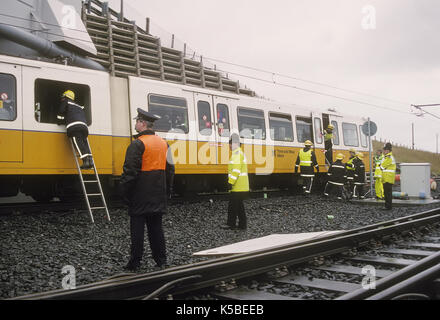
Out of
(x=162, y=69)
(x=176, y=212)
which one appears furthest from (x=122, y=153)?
(x=162, y=69)

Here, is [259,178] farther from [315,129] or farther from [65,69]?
[65,69]

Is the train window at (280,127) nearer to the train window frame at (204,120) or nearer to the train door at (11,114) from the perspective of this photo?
the train window frame at (204,120)

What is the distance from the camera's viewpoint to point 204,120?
11.9 m

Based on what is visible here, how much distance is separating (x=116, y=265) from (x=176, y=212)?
4533 mm

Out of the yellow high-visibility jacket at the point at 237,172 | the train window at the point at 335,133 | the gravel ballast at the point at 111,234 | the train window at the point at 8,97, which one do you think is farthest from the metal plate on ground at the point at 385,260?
the train window at the point at 335,133

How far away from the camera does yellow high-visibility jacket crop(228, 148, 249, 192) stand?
788cm

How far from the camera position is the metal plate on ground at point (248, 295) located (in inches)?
145

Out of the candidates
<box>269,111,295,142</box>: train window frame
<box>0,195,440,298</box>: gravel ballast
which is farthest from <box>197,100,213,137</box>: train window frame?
<box>269,111,295,142</box>: train window frame

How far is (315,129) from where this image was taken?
52.4 feet

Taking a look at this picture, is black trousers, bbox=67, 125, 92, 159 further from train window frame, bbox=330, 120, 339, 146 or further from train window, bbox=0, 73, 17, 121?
train window frame, bbox=330, 120, 339, 146

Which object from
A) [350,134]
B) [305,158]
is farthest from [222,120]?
[350,134]

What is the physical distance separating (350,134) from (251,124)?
6.77 meters

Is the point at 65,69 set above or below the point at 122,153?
above

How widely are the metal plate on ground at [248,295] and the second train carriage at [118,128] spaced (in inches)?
242
